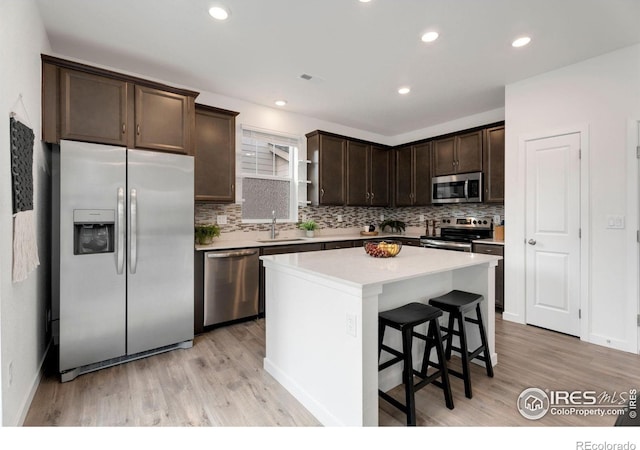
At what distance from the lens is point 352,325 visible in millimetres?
1643

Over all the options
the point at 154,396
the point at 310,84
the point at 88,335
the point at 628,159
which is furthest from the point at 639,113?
the point at 88,335

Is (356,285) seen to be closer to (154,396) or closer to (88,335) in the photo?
(154,396)

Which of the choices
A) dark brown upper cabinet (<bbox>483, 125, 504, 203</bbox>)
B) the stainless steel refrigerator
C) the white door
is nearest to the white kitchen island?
the stainless steel refrigerator

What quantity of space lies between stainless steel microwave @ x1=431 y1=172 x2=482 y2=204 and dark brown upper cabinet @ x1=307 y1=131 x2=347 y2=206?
1.43 m

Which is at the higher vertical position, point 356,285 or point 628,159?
point 628,159

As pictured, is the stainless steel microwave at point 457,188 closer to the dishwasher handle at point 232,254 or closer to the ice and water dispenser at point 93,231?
the dishwasher handle at point 232,254

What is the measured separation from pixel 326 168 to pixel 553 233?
114 inches

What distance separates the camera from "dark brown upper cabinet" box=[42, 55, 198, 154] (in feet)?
7.77

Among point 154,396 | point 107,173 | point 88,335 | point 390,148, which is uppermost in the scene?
point 390,148

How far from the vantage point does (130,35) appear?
252 centimetres

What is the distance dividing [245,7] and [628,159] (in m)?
3.46

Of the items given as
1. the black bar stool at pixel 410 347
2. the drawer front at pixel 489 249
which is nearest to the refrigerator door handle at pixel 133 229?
the black bar stool at pixel 410 347

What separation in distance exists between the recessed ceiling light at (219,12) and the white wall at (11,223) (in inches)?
43.6

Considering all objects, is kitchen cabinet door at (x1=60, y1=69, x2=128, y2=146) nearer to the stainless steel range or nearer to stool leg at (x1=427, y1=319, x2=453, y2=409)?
stool leg at (x1=427, y1=319, x2=453, y2=409)
